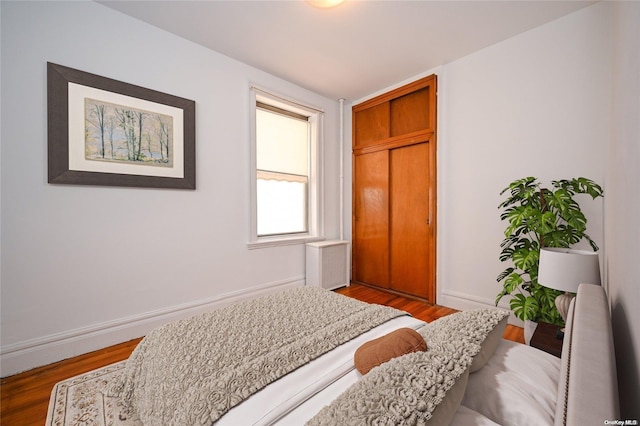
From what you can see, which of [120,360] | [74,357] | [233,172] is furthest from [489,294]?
[74,357]

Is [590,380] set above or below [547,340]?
above

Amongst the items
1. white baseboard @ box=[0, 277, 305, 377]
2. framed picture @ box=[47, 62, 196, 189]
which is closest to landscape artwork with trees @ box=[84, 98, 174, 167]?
framed picture @ box=[47, 62, 196, 189]

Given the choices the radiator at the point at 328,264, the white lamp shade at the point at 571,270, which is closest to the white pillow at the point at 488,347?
the white lamp shade at the point at 571,270

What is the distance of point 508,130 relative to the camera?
2.62 metres

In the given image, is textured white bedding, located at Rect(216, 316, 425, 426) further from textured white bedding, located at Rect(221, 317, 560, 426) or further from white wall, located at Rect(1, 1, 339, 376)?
white wall, located at Rect(1, 1, 339, 376)

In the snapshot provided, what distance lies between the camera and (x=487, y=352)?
959 millimetres

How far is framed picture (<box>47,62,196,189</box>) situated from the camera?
1983mm

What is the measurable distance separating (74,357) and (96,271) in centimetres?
67

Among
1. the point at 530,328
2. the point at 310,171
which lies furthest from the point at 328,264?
the point at 530,328

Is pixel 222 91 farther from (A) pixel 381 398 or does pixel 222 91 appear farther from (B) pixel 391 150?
(A) pixel 381 398

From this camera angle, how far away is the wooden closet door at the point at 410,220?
3258 millimetres

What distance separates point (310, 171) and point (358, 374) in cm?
311

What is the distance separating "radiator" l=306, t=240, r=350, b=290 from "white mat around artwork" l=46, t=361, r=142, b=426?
220cm

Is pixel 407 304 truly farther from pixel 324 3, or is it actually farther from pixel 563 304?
pixel 324 3
